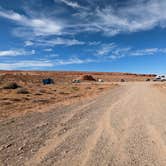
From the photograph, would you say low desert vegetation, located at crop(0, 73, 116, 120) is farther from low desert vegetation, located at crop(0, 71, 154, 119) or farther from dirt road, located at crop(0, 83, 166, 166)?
dirt road, located at crop(0, 83, 166, 166)

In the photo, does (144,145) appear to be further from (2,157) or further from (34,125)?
(34,125)

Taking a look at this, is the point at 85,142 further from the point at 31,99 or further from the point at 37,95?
the point at 37,95

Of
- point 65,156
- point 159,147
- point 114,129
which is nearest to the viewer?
point 65,156

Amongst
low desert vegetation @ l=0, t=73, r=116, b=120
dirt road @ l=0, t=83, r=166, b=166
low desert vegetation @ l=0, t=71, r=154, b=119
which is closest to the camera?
dirt road @ l=0, t=83, r=166, b=166

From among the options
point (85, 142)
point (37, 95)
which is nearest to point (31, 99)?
point (37, 95)

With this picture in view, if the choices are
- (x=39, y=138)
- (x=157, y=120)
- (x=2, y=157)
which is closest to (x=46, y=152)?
(x=2, y=157)

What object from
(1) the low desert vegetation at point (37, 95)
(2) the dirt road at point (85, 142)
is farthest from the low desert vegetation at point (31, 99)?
(2) the dirt road at point (85, 142)

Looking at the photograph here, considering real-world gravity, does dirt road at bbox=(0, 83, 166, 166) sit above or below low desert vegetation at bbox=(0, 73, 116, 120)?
above

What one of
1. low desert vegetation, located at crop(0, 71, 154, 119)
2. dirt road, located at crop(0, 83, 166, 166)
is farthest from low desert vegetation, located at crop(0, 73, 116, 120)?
dirt road, located at crop(0, 83, 166, 166)

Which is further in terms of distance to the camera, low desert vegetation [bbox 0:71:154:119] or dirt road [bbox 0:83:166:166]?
low desert vegetation [bbox 0:71:154:119]

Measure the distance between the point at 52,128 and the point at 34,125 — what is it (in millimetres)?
1085

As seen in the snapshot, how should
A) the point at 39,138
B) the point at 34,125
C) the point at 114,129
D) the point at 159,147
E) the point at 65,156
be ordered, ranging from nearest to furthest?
the point at 65,156
the point at 159,147
the point at 39,138
the point at 114,129
the point at 34,125

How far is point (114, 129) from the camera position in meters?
9.40

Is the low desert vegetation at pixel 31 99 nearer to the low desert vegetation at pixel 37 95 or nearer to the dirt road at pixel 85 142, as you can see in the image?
the low desert vegetation at pixel 37 95
